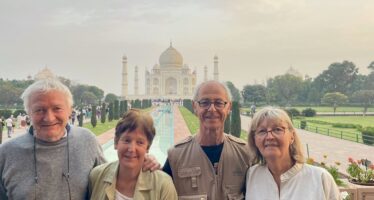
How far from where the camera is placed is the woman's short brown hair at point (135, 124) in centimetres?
174

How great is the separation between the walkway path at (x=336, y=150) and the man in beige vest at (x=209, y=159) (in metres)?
5.99

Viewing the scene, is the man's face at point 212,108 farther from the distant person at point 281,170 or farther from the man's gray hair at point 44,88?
the man's gray hair at point 44,88

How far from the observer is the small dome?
Result: 183 feet

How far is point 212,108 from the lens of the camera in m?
2.00

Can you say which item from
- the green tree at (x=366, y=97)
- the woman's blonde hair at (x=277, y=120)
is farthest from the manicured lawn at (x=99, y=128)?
the green tree at (x=366, y=97)

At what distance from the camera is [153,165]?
181cm

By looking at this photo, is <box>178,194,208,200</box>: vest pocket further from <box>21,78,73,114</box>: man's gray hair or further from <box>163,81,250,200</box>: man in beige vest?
<box>21,78,73,114</box>: man's gray hair

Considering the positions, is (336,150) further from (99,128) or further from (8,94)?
(8,94)

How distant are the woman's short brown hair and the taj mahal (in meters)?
52.6

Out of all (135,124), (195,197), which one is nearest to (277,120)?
(195,197)

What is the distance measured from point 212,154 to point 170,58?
54.1 meters

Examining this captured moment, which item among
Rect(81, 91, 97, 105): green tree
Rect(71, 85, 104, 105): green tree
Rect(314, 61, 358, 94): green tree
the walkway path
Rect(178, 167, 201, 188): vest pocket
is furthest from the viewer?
Rect(71, 85, 104, 105): green tree

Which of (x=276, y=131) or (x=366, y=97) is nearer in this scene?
(x=276, y=131)

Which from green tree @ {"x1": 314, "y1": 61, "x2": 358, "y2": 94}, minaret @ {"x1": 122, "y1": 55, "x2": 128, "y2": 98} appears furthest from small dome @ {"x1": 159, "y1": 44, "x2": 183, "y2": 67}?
green tree @ {"x1": 314, "y1": 61, "x2": 358, "y2": 94}
